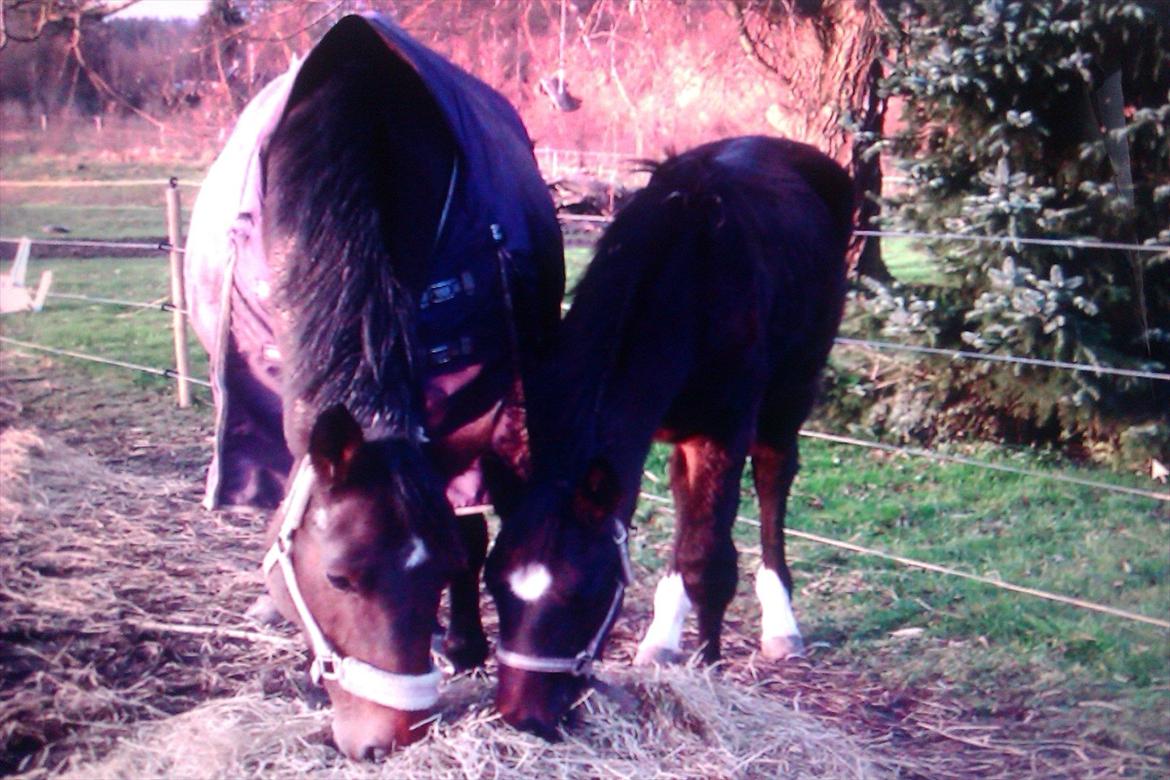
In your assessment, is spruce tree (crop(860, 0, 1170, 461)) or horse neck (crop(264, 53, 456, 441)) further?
spruce tree (crop(860, 0, 1170, 461))

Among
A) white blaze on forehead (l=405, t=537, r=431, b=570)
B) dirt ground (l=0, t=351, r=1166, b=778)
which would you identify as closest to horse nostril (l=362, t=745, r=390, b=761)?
dirt ground (l=0, t=351, r=1166, b=778)

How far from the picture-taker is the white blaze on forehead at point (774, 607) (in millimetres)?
3580

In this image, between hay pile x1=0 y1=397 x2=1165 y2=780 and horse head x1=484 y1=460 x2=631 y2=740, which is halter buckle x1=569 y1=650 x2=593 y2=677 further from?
hay pile x1=0 y1=397 x2=1165 y2=780

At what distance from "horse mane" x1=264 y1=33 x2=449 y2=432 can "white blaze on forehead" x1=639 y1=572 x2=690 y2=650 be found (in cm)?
158

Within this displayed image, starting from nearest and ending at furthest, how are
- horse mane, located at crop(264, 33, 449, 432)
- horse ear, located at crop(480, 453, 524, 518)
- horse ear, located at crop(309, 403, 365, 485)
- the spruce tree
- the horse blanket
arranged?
horse ear, located at crop(309, 403, 365, 485), horse mane, located at crop(264, 33, 449, 432), horse ear, located at crop(480, 453, 524, 518), the horse blanket, the spruce tree

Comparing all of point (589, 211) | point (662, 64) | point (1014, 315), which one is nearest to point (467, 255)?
A: point (1014, 315)

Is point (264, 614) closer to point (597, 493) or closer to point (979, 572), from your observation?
point (597, 493)

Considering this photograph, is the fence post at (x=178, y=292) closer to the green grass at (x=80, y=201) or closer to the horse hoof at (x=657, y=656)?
the horse hoof at (x=657, y=656)

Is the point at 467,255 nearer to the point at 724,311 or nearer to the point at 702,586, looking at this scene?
the point at 724,311

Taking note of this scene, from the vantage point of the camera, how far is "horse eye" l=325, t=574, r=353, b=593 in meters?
2.15

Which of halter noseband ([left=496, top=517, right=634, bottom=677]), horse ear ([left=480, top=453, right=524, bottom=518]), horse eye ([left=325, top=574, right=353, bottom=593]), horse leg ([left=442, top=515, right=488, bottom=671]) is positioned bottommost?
horse leg ([left=442, top=515, right=488, bottom=671])

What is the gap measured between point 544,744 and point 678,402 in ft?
3.73

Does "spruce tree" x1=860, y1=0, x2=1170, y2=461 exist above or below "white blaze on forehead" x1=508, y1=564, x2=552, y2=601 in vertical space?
above

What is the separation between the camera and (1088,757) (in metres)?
2.87
